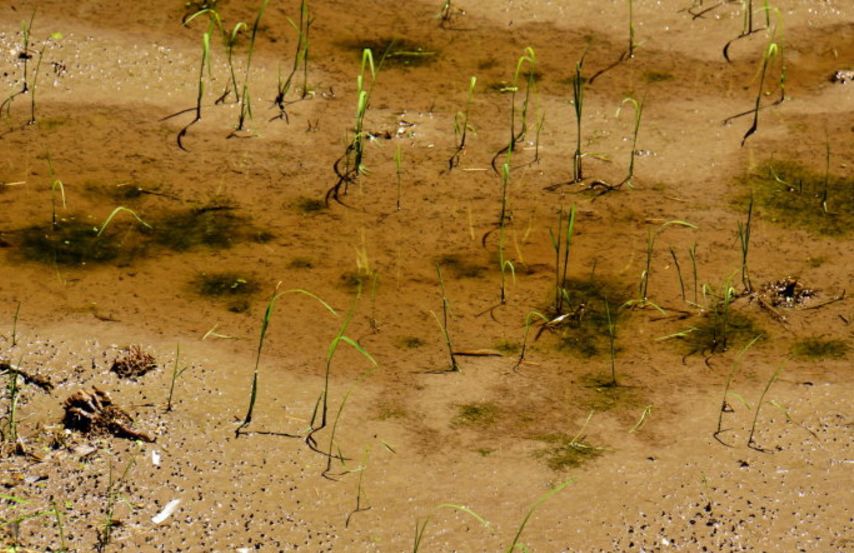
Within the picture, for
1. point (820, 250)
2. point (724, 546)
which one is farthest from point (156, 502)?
point (820, 250)

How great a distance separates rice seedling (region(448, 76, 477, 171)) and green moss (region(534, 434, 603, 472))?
1372 mm

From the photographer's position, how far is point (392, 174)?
4.28m

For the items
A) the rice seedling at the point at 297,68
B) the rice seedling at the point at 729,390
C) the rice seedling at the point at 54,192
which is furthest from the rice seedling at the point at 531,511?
the rice seedling at the point at 297,68

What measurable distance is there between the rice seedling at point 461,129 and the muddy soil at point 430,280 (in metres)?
0.02

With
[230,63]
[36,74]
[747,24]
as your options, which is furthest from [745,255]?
[36,74]

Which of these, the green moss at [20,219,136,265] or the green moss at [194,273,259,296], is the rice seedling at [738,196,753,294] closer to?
the green moss at [194,273,259,296]

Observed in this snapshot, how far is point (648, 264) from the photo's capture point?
3.73 meters

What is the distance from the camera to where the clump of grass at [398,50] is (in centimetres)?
493

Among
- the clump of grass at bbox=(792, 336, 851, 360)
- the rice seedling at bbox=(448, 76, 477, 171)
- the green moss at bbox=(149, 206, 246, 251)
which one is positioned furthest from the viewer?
the rice seedling at bbox=(448, 76, 477, 171)

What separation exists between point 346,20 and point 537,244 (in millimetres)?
1610

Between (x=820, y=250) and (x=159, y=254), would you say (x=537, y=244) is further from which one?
(x=159, y=254)

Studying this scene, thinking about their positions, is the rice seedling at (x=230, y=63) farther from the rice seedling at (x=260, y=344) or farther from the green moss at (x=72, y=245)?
the rice seedling at (x=260, y=344)

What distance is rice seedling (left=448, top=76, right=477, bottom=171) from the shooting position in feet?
14.2

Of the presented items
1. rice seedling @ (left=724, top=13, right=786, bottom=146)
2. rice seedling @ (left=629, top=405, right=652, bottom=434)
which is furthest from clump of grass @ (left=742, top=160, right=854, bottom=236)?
rice seedling @ (left=629, top=405, right=652, bottom=434)
